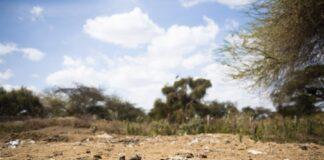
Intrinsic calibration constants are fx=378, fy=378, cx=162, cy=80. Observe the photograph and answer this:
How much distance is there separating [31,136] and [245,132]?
21.4ft

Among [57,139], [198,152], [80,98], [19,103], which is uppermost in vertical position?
[80,98]

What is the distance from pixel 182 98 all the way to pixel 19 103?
11636 mm

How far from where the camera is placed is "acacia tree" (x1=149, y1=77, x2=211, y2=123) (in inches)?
1112

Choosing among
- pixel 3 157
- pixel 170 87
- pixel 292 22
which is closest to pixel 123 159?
pixel 3 157

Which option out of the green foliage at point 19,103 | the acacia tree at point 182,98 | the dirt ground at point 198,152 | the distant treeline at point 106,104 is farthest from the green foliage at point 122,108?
the dirt ground at point 198,152

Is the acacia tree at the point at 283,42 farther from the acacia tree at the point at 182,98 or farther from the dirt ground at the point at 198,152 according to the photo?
the acacia tree at the point at 182,98

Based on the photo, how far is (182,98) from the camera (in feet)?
94.3

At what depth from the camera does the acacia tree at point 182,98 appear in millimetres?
28234

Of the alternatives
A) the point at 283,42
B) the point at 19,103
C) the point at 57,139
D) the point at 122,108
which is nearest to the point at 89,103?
the point at 122,108

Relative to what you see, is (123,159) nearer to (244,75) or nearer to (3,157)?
(3,157)

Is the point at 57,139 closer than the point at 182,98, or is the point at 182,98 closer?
the point at 57,139

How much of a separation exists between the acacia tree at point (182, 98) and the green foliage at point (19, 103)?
8664 millimetres

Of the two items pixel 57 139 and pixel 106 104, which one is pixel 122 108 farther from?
pixel 57 139

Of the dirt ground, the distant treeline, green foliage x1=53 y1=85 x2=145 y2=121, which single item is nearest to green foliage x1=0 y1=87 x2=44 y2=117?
the distant treeline
